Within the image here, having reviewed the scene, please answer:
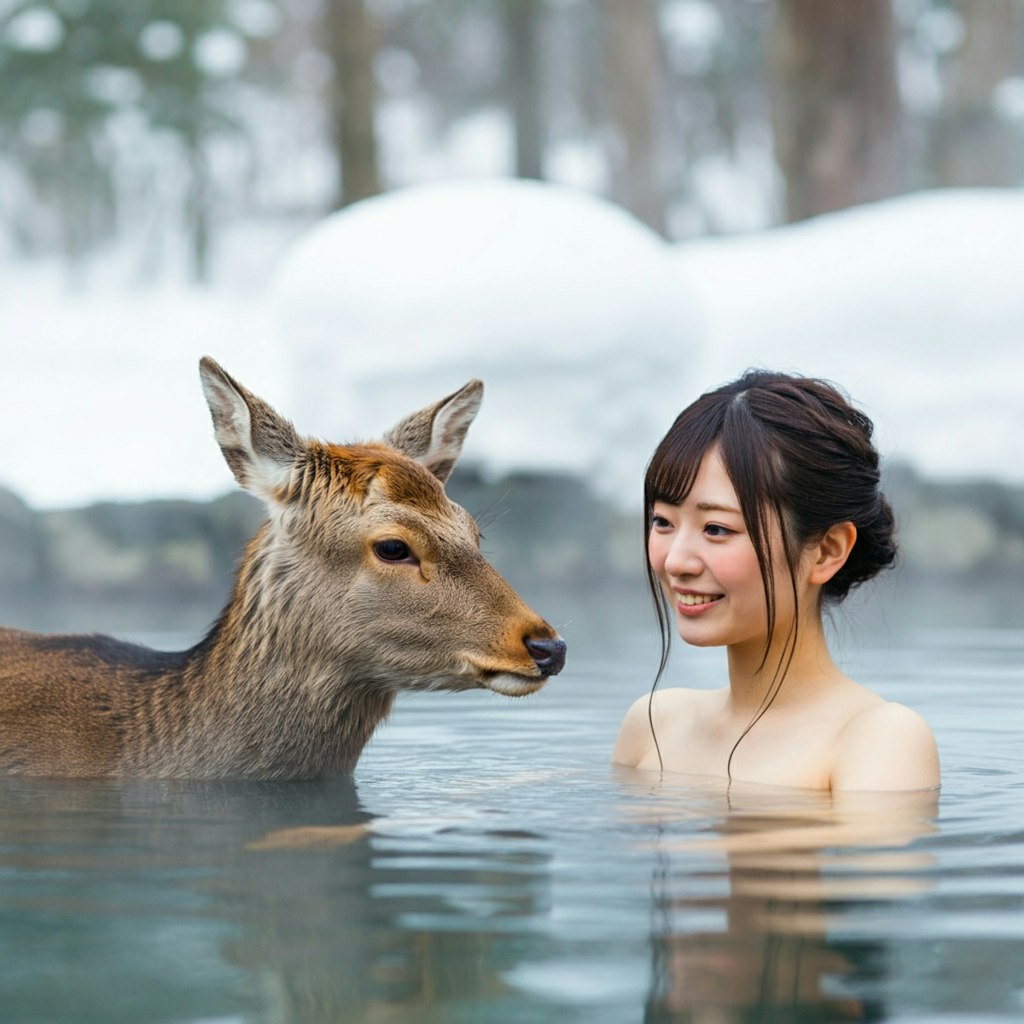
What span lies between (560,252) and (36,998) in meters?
11.6

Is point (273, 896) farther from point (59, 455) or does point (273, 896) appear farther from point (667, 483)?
point (59, 455)

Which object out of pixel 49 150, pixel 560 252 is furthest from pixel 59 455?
pixel 49 150

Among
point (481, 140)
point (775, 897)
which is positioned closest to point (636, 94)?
point (481, 140)

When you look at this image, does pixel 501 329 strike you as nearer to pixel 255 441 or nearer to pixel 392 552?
pixel 255 441

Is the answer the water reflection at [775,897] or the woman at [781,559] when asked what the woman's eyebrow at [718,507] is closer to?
the woman at [781,559]

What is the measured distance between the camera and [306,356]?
14195mm

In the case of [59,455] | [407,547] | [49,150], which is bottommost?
[407,547]

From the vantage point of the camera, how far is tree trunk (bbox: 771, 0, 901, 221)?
58.2 ft

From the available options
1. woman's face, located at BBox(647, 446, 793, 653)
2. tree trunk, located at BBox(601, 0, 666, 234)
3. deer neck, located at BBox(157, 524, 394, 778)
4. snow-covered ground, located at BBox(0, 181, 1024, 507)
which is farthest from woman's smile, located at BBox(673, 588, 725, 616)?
tree trunk, located at BBox(601, 0, 666, 234)

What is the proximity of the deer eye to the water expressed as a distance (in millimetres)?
620

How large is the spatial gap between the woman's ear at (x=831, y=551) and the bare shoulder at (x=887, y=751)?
1.20 ft

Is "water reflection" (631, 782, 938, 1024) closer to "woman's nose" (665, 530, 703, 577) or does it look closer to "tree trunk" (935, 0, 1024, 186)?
"woman's nose" (665, 530, 703, 577)

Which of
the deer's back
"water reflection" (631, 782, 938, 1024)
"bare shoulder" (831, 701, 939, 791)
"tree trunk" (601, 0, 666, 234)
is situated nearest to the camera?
"water reflection" (631, 782, 938, 1024)

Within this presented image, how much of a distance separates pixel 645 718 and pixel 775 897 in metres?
1.88
